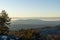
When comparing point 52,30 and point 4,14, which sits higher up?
point 4,14

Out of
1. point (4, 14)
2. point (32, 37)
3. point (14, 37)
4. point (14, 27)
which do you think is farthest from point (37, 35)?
point (4, 14)

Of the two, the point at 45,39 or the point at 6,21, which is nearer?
the point at 45,39

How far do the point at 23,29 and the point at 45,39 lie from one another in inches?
121

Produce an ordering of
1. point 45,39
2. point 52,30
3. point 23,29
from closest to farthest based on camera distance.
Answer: point 45,39 < point 23,29 < point 52,30

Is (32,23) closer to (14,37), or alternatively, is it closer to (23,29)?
(23,29)

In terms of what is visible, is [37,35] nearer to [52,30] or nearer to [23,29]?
[23,29]

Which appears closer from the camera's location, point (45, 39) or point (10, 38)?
point (10, 38)

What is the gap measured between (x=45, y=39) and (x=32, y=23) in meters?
5.15

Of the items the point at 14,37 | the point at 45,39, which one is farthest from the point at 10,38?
the point at 45,39

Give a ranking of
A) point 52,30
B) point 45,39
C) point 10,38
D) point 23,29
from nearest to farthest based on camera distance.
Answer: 1. point 10,38
2. point 45,39
3. point 23,29
4. point 52,30

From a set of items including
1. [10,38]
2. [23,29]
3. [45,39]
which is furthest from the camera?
[23,29]

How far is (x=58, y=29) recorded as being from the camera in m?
23.3

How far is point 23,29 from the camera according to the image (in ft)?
66.8

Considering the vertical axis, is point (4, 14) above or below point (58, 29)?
above
